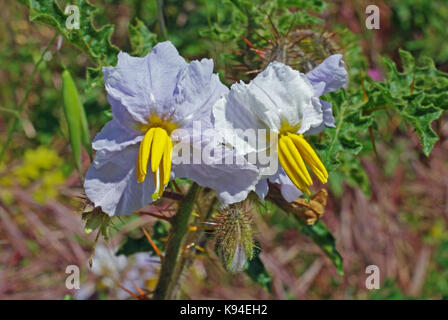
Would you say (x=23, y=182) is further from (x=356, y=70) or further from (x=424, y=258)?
(x=424, y=258)

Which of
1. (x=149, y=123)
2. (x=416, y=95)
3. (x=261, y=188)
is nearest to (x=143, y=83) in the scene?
(x=149, y=123)

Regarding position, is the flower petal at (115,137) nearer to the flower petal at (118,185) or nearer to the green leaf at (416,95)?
the flower petal at (118,185)

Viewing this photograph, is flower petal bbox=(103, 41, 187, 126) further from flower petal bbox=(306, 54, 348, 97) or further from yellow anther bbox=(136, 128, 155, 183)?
flower petal bbox=(306, 54, 348, 97)

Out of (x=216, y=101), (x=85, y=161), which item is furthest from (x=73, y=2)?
→ (x=85, y=161)

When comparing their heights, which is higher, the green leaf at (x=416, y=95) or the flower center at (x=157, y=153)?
the green leaf at (x=416, y=95)

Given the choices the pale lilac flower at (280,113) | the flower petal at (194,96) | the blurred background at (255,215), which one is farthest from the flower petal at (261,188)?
the blurred background at (255,215)

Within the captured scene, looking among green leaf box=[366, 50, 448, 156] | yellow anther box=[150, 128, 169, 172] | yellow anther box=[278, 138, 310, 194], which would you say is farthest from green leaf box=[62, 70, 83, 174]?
green leaf box=[366, 50, 448, 156]

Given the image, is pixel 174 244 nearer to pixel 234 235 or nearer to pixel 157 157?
pixel 234 235
